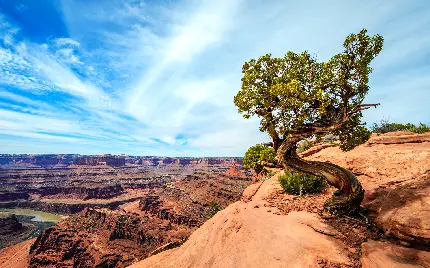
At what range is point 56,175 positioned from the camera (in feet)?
547

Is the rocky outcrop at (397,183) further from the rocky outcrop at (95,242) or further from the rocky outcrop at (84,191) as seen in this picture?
the rocky outcrop at (84,191)

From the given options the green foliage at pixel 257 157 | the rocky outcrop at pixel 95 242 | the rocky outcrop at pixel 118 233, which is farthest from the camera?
the rocky outcrop at pixel 118 233

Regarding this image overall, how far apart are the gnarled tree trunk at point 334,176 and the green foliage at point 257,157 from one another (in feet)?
1.77

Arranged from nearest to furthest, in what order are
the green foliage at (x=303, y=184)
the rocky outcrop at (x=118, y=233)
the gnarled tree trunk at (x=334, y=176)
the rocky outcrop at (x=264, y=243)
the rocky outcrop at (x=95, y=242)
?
the rocky outcrop at (x=264, y=243)
the gnarled tree trunk at (x=334, y=176)
the green foliage at (x=303, y=184)
the rocky outcrop at (x=95, y=242)
the rocky outcrop at (x=118, y=233)

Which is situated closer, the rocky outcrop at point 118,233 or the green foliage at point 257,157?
the green foliage at point 257,157

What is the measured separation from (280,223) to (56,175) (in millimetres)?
196305

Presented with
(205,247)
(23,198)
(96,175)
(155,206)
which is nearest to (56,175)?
(96,175)

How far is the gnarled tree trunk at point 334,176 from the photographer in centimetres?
918

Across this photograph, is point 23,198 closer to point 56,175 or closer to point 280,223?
point 56,175

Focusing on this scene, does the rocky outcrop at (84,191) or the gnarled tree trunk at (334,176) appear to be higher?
the gnarled tree trunk at (334,176)

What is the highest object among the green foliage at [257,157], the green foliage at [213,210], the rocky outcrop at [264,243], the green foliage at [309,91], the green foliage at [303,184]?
the green foliage at [309,91]

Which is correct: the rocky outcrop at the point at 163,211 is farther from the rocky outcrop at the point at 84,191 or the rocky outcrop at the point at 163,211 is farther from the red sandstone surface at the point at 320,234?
the red sandstone surface at the point at 320,234

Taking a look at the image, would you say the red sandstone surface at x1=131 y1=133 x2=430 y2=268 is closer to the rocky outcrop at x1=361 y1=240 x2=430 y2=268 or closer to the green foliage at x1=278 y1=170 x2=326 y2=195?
the rocky outcrop at x1=361 y1=240 x2=430 y2=268

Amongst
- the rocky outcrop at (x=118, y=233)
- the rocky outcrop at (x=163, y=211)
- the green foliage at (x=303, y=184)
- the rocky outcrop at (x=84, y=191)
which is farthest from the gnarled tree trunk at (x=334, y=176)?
the rocky outcrop at (x=84, y=191)
